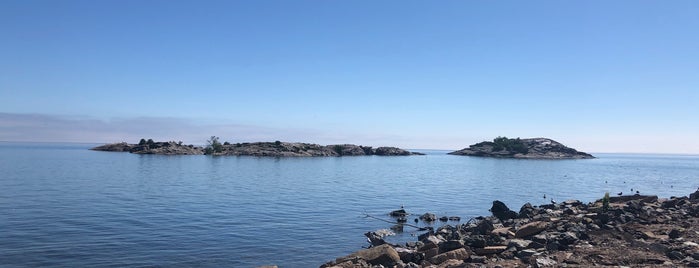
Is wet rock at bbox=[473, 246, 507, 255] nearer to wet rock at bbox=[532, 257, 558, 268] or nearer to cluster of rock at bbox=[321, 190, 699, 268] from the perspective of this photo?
cluster of rock at bbox=[321, 190, 699, 268]

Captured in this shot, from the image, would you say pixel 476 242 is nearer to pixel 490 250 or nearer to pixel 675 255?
pixel 490 250

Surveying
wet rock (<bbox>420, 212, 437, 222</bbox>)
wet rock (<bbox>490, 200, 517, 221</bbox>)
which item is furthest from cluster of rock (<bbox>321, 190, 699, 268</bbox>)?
wet rock (<bbox>420, 212, 437, 222</bbox>)

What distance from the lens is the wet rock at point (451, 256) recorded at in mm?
19703

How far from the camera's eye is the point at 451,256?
779 inches

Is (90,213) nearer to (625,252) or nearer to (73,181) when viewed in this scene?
(73,181)

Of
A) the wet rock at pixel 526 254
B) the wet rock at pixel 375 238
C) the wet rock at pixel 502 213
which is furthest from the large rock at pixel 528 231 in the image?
the wet rock at pixel 502 213

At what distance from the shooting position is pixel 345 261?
20.1 meters

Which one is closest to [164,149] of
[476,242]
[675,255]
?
[476,242]

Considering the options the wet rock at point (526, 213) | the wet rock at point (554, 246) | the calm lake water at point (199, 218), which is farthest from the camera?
the wet rock at point (526, 213)

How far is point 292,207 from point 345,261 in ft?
84.4

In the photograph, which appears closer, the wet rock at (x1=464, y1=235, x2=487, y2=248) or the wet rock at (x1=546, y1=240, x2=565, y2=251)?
the wet rock at (x1=546, y1=240, x2=565, y2=251)

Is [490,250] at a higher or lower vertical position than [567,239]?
lower

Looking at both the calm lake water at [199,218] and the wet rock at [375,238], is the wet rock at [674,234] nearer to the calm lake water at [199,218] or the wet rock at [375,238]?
the wet rock at [375,238]

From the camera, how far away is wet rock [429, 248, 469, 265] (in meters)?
19.7
